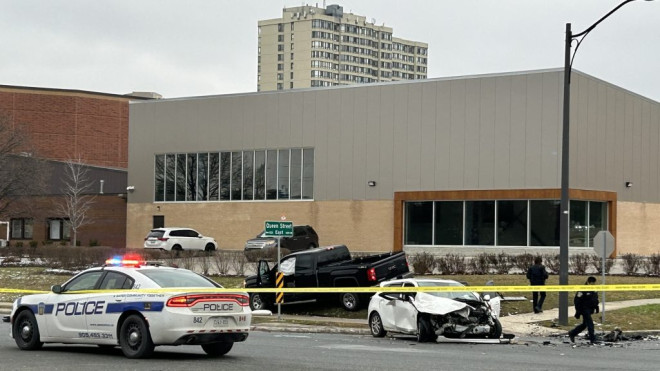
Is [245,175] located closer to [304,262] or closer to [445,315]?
[304,262]

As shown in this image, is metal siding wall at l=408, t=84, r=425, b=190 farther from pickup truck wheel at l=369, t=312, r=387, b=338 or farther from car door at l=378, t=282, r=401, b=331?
car door at l=378, t=282, r=401, b=331

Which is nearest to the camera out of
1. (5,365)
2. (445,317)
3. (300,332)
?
(5,365)

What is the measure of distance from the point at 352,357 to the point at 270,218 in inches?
1781

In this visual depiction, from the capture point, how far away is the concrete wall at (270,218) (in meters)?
57.3

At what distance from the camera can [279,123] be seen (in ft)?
200

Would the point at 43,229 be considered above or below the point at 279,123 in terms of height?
below

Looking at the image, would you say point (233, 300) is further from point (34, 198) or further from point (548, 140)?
point (34, 198)

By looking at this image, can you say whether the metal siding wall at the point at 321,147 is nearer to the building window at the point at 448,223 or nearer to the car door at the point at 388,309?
the building window at the point at 448,223

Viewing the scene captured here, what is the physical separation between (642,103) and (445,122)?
40.9 feet

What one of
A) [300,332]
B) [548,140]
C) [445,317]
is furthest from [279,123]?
[445,317]

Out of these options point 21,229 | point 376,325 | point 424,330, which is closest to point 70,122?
point 21,229

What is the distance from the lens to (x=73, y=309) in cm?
1581

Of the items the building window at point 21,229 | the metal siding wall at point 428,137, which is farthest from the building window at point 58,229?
the metal siding wall at point 428,137

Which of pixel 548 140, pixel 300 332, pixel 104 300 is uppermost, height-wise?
pixel 548 140
